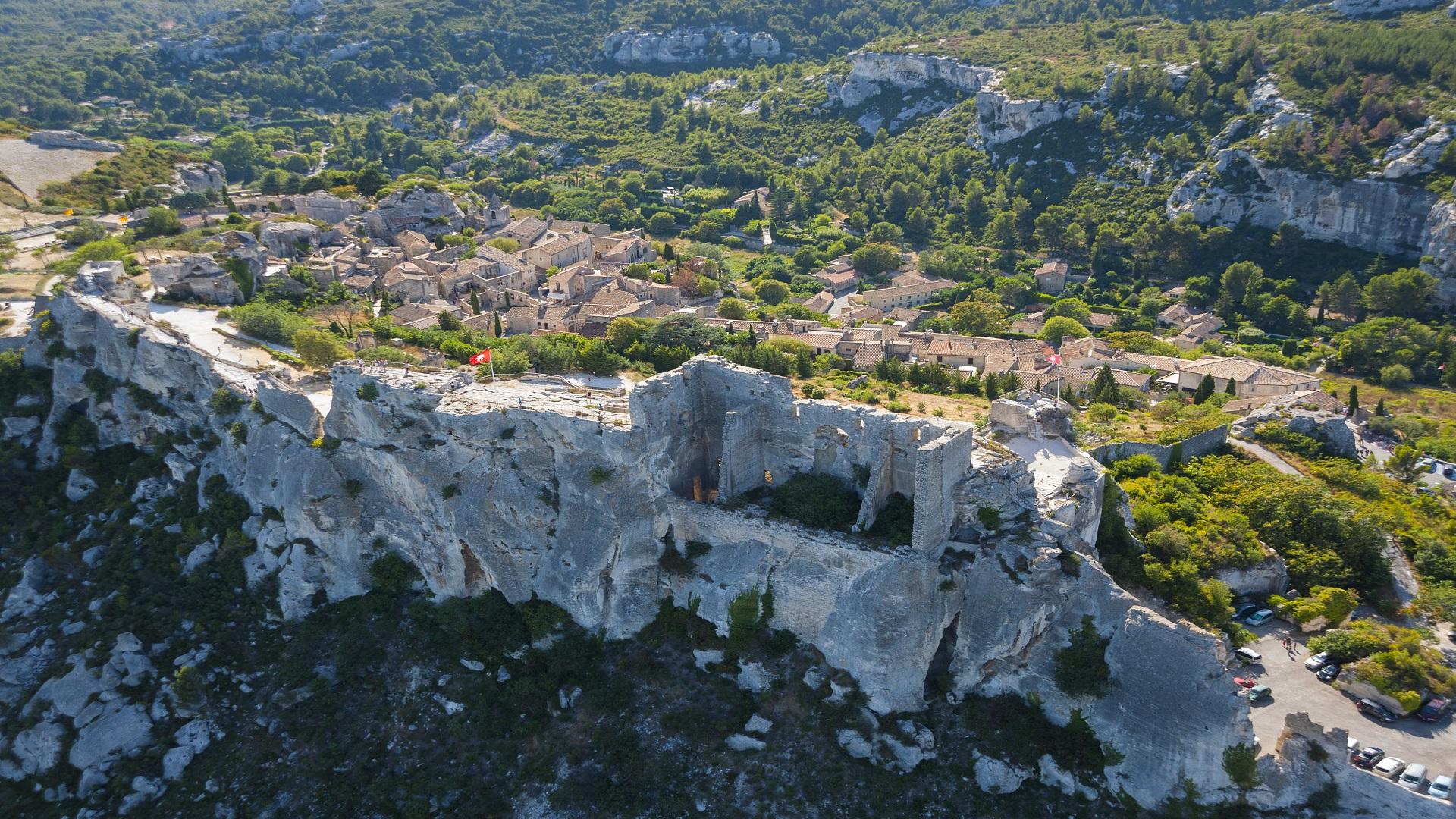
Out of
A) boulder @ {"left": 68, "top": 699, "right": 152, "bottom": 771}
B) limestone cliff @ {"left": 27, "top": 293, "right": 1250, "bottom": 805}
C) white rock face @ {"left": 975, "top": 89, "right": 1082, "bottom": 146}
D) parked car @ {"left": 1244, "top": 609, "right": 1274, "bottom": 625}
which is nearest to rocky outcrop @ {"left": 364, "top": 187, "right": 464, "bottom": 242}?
limestone cliff @ {"left": 27, "top": 293, "right": 1250, "bottom": 805}

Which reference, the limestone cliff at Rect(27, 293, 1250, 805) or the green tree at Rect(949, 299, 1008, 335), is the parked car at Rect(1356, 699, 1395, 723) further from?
the green tree at Rect(949, 299, 1008, 335)

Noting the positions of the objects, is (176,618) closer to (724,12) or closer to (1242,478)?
(1242,478)

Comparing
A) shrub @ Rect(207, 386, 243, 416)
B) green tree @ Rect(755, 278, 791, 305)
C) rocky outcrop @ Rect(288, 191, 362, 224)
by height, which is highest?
rocky outcrop @ Rect(288, 191, 362, 224)

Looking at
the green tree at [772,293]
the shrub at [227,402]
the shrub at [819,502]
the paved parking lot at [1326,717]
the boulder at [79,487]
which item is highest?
the shrub at [227,402]

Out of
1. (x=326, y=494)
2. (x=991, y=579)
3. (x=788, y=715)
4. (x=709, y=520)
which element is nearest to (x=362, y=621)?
(x=326, y=494)

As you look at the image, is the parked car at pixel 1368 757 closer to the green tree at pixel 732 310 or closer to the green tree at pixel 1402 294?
the green tree at pixel 732 310

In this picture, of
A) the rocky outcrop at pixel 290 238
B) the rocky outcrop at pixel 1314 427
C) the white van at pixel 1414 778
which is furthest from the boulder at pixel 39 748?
the rocky outcrop at pixel 1314 427
